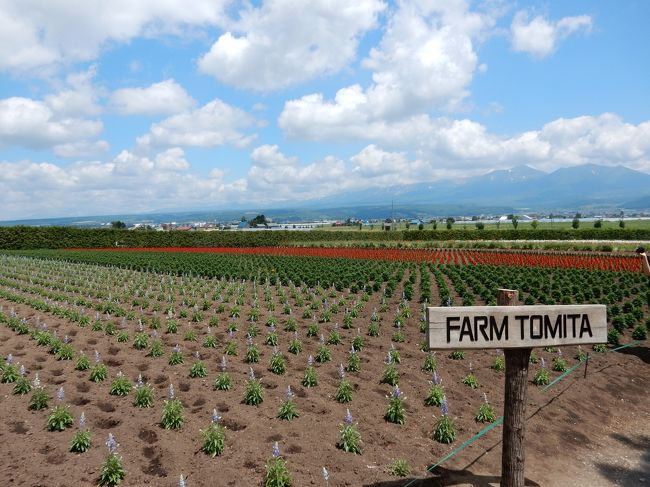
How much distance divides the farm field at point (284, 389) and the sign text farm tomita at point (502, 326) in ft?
7.77

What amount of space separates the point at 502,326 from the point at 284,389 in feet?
17.0

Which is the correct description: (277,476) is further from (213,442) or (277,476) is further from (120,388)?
(120,388)

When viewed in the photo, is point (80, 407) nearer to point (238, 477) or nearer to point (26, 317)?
point (238, 477)

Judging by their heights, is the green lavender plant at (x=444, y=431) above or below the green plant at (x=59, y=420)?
below

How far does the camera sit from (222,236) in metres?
64.9

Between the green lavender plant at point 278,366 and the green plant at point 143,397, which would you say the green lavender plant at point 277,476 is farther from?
the green lavender plant at point 278,366

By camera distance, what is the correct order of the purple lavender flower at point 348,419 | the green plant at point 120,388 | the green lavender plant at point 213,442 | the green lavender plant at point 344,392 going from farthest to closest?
the green plant at point 120,388 → the green lavender plant at point 344,392 → the purple lavender flower at point 348,419 → the green lavender plant at point 213,442

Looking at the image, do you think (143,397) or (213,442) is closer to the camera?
(213,442)

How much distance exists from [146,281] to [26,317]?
29.8ft

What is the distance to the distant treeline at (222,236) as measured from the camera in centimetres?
5475

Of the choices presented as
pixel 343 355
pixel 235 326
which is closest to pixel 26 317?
pixel 235 326

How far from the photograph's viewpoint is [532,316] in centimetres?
506

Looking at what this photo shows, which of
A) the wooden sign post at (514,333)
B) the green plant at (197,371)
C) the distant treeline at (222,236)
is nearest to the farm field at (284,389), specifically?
the green plant at (197,371)

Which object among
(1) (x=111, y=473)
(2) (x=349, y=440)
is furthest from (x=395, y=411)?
(1) (x=111, y=473)
